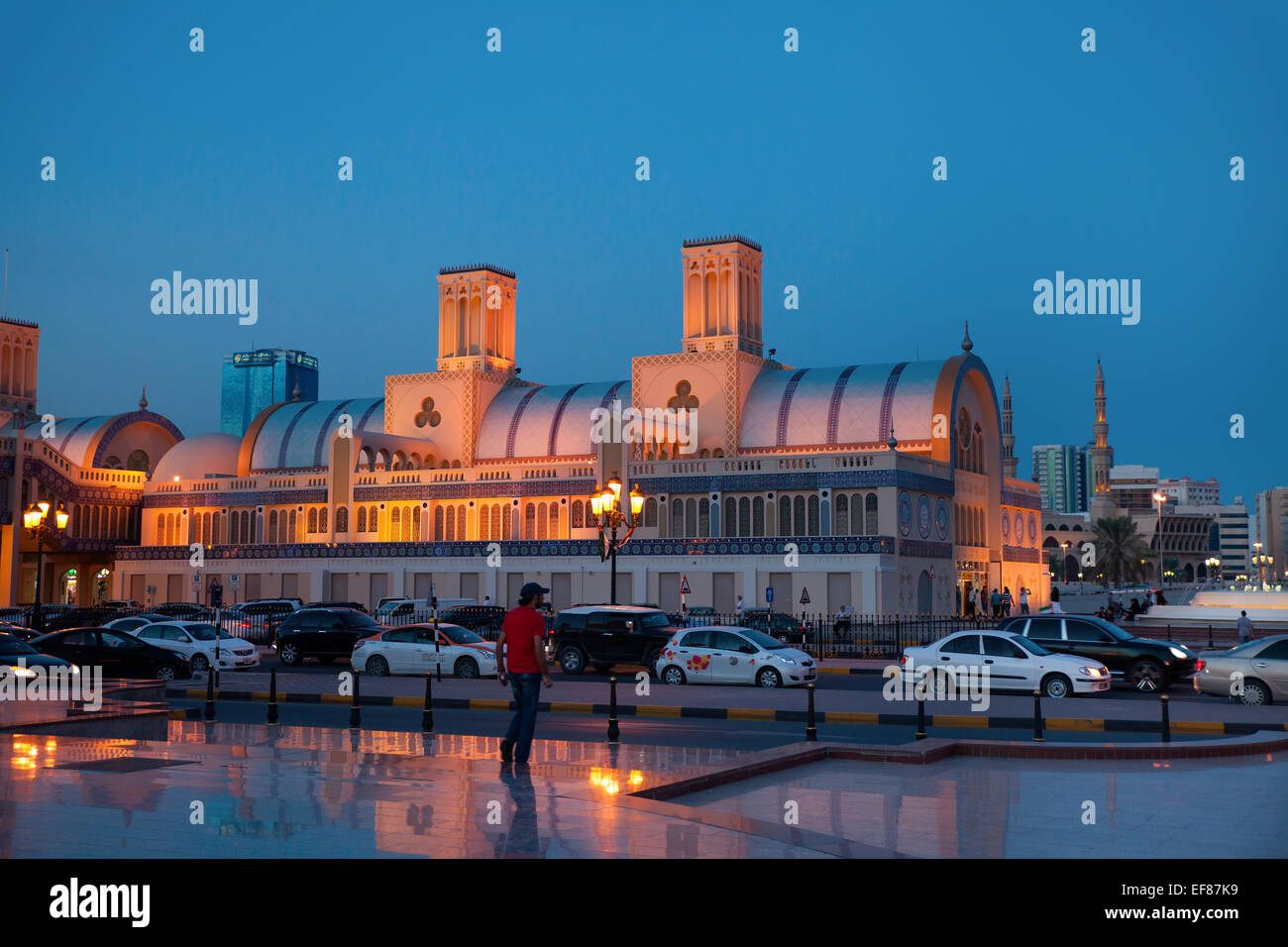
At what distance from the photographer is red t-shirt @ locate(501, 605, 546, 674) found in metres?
13.4

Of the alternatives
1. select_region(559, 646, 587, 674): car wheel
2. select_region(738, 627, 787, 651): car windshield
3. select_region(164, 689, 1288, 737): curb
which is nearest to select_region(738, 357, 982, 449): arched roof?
select_region(559, 646, 587, 674): car wheel

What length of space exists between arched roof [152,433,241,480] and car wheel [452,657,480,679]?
52385 millimetres

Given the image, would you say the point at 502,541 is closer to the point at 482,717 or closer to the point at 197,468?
the point at 197,468

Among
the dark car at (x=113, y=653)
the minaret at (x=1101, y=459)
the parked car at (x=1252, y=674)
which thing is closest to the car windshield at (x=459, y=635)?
the dark car at (x=113, y=653)

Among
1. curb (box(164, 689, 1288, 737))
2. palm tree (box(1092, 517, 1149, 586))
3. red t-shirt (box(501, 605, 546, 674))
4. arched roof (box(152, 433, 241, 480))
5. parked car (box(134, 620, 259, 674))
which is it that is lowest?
curb (box(164, 689, 1288, 737))

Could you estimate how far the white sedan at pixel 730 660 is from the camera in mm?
26406

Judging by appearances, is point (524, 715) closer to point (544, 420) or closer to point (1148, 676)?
point (1148, 676)

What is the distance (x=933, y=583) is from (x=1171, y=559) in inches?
5453

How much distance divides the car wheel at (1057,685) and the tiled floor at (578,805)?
858cm

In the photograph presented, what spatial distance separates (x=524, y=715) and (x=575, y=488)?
1957 inches

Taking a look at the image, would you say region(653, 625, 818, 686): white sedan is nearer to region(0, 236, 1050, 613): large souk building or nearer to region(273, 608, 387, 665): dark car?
region(273, 608, 387, 665): dark car

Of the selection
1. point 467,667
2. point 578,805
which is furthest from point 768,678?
point 578,805

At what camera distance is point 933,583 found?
5778 cm

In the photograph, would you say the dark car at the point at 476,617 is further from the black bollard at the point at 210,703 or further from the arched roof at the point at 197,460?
the arched roof at the point at 197,460
